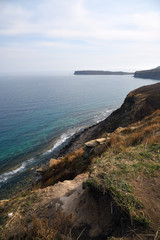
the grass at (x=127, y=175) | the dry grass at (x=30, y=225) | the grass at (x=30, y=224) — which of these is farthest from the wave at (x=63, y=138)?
the grass at (x=127, y=175)

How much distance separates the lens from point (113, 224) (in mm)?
3566

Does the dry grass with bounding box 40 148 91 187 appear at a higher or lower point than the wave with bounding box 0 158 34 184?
higher

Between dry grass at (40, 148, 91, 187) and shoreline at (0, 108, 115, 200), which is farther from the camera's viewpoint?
shoreline at (0, 108, 115, 200)

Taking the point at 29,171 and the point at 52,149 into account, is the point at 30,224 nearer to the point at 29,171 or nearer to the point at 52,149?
the point at 29,171

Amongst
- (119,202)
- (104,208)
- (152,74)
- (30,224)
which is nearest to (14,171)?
(30,224)

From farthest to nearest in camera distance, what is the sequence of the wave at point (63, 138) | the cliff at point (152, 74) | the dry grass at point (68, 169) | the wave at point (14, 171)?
1. the cliff at point (152, 74)
2. the wave at point (63, 138)
3. the wave at point (14, 171)
4. the dry grass at point (68, 169)

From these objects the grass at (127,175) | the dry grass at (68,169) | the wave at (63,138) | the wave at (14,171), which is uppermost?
the grass at (127,175)

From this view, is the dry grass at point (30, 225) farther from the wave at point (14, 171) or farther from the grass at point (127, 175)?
the wave at point (14, 171)

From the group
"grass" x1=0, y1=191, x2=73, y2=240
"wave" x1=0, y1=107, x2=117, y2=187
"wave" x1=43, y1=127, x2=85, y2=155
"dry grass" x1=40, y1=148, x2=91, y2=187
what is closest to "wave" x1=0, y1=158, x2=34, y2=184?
"wave" x1=0, y1=107, x2=117, y2=187

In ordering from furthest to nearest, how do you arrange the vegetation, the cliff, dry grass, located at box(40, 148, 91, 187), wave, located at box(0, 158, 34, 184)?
the cliff, wave, located at box(0, 158, 34, 184), dry grass, located at box(40, 148, 91, 187), the vegetation

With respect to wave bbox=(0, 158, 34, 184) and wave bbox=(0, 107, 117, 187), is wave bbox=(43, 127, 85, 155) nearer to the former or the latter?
wave bbox=(0, 107, 117, 187)

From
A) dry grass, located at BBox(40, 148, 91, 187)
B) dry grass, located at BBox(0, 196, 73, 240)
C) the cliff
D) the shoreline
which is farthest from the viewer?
the cliff

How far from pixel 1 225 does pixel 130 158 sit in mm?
5763

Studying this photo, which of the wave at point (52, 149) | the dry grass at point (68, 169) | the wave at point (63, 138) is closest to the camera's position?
the dry grass at point (68, 169)
